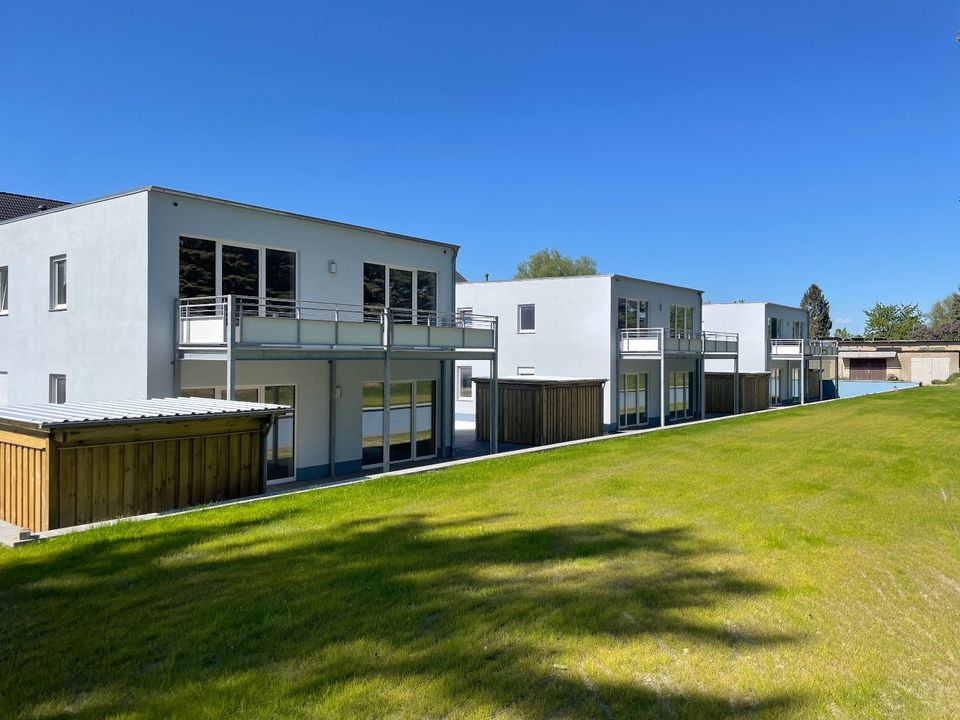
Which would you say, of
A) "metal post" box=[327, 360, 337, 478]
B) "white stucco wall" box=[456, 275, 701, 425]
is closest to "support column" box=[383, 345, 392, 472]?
"metal post" box=[327, 360, 337, 478]

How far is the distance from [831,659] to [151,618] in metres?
5.02

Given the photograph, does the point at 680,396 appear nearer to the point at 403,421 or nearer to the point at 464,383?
the point at 464,383

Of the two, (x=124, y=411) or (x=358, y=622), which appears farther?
(x=124, y=411)

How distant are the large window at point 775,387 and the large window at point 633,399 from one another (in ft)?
46.6

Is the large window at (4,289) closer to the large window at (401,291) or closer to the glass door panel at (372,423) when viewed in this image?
the large window at (401,291)

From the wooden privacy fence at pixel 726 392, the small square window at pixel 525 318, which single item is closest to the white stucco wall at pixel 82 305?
the small square window at pixel 525 318

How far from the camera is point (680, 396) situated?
28766mm

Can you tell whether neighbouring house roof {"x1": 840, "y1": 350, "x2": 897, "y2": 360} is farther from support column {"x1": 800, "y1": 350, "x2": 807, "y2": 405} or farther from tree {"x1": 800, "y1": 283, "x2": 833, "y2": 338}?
support column {"x1": 800, "y1": 350, "x2": 807, "y2": 405}

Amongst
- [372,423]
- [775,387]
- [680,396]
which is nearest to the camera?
[372,423]

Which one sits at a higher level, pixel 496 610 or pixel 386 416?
pixel 386 416

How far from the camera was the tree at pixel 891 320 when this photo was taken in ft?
287

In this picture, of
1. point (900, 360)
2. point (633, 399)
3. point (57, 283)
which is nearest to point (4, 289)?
point (57, 283)

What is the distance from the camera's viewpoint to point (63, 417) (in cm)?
884

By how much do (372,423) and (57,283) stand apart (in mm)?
7385
